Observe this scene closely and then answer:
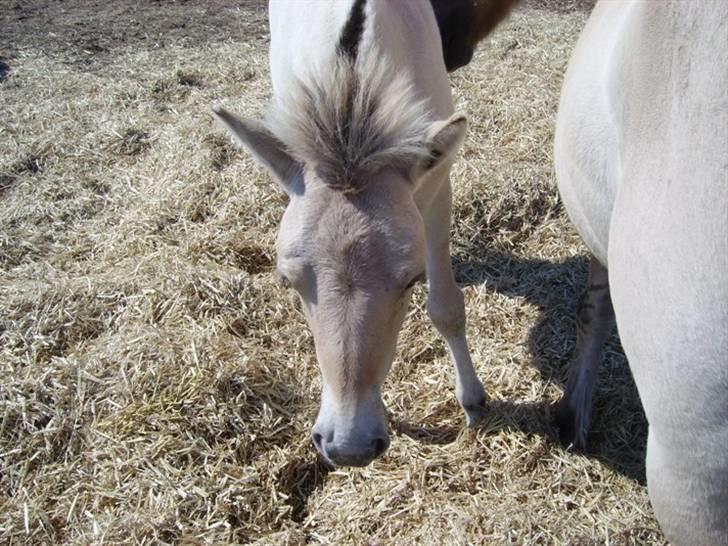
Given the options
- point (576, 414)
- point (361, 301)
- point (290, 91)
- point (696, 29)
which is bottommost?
point (576, 414)

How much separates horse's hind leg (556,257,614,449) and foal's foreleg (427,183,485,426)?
360mm

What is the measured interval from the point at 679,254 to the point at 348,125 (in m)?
1.10

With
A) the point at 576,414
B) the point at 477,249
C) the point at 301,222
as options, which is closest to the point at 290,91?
the point at 301,222

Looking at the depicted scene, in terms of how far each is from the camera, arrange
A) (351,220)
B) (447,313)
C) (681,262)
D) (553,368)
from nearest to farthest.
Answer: (681,262)
(351,220)
(447,313)
(553,368)

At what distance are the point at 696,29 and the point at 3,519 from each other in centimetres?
270

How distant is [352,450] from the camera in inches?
76.2

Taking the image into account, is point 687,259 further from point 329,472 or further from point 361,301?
point 329,472

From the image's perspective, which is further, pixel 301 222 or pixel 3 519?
pixel 3 519

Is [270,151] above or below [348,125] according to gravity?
below

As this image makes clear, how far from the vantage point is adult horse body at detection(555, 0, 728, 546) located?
3.65 ft

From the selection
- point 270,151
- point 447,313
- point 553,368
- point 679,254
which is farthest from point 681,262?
point 553,368

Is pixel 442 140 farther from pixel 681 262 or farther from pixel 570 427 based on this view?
pixel 570 427

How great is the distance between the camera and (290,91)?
6.82 feet

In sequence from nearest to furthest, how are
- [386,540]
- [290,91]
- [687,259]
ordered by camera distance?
[687,259]
[290,91]
[386,540]
